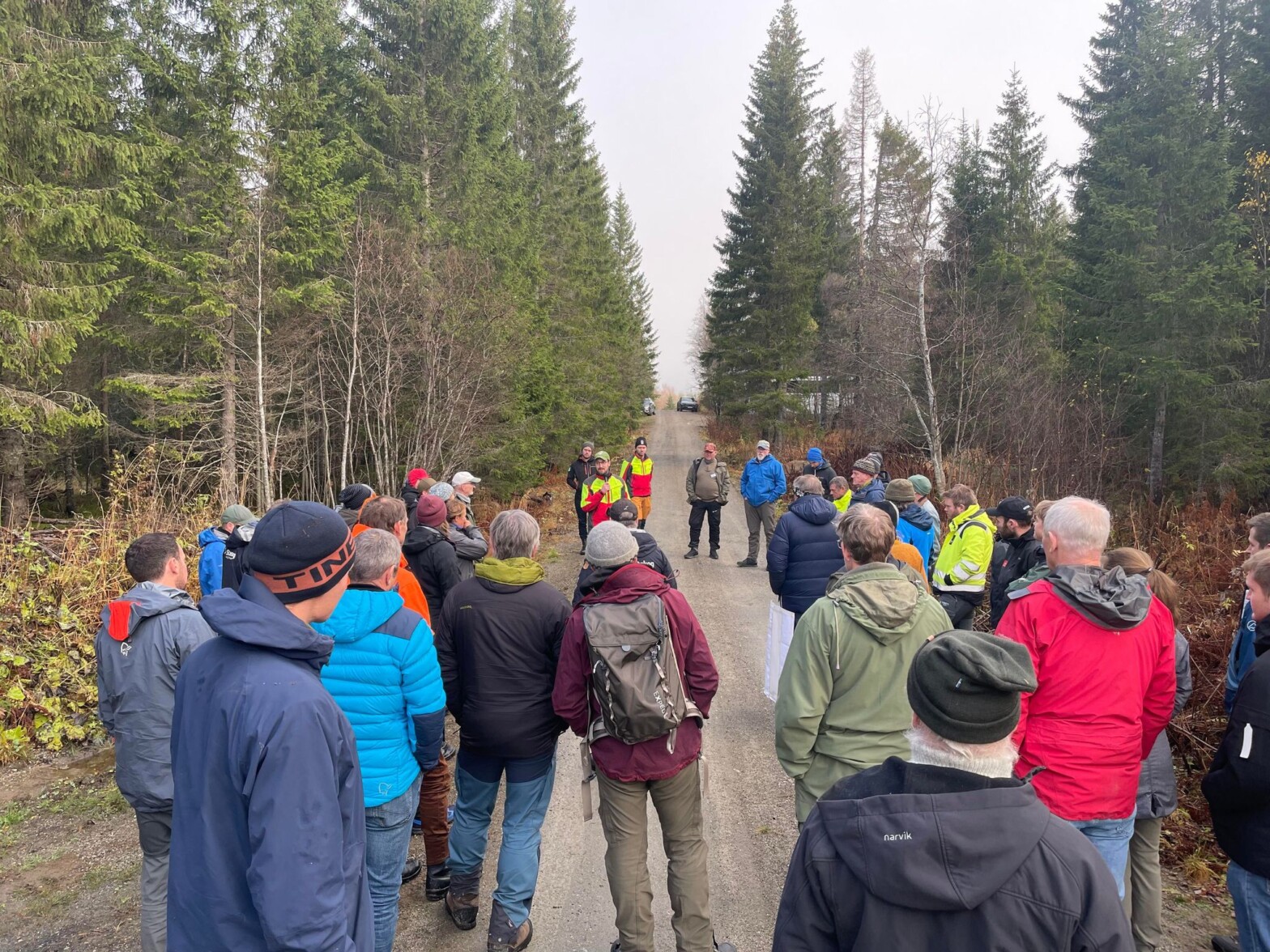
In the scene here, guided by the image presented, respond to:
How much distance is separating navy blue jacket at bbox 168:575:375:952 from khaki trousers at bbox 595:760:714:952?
66.8 inches

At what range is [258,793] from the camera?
70.1 inches

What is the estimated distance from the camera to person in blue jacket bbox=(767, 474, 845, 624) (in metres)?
6.09

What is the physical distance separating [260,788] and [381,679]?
153cm

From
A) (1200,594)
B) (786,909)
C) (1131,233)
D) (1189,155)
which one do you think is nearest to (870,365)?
(1131,233)

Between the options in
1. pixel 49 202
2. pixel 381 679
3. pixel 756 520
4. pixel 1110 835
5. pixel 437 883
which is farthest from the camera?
pixel 756 520

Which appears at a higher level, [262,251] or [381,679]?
[262,251]

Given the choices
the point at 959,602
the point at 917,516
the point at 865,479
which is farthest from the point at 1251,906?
the point at 865,479

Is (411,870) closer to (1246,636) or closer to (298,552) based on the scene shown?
(298,552)

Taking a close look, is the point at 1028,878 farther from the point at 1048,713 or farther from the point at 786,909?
the point at 1048,713

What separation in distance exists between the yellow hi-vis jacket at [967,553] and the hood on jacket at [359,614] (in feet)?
15.4

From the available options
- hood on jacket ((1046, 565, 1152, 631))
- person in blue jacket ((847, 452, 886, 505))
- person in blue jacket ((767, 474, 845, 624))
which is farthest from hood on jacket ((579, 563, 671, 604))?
person in blue jacket ((847, 452, 886, 505))

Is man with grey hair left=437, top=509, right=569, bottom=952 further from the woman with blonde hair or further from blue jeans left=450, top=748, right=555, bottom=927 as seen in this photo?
the woman with blonde hair

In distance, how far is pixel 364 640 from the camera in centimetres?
326

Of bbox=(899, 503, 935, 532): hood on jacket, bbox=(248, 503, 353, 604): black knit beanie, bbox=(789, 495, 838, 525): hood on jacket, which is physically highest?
bbox=(248, 503, 353, 604): black knit beanie
